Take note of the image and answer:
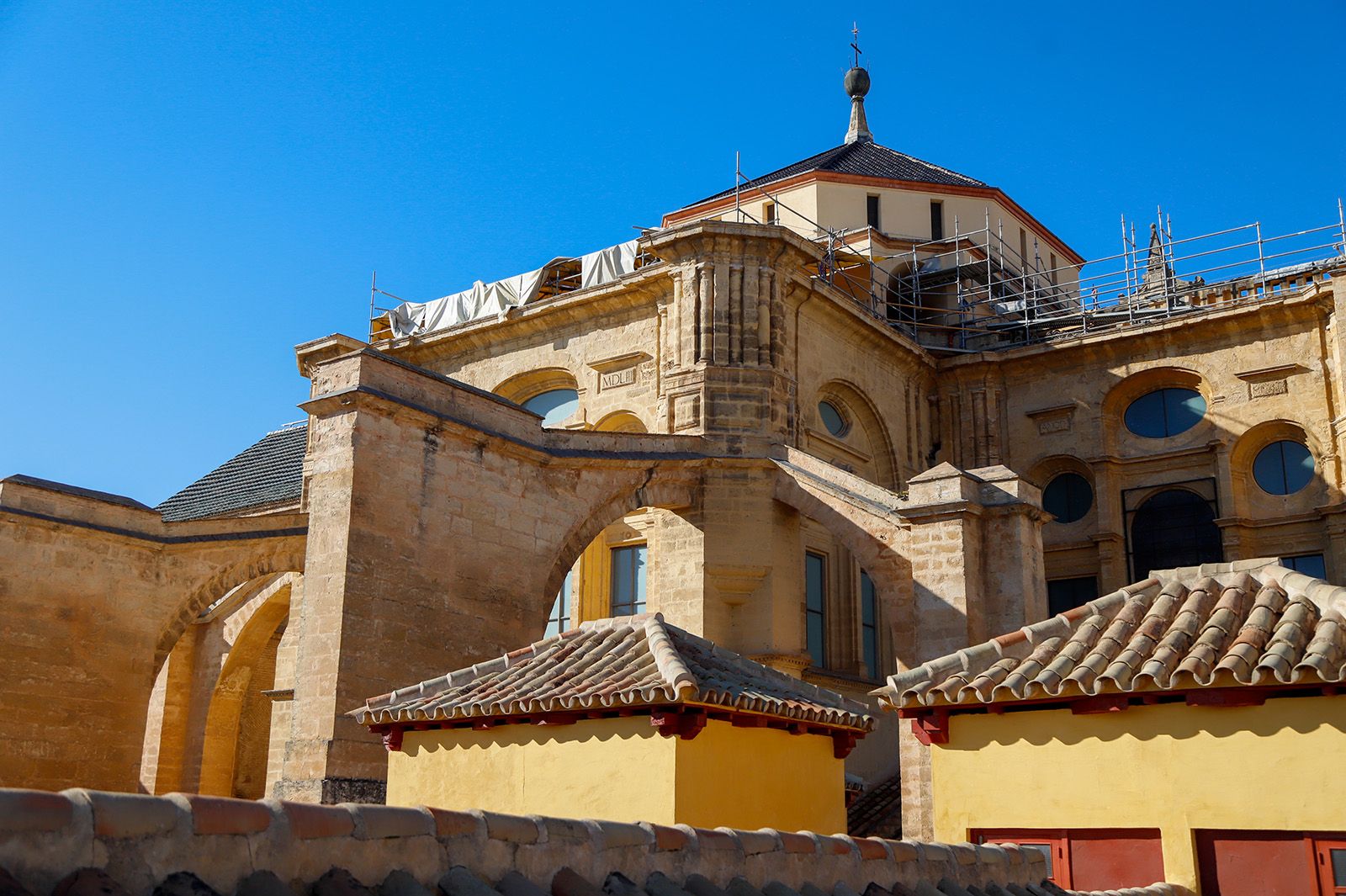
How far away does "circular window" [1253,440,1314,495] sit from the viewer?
2203 cm

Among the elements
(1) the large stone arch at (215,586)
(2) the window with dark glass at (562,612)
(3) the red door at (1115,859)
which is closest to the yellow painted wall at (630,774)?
(3) the red door at (1115,859)

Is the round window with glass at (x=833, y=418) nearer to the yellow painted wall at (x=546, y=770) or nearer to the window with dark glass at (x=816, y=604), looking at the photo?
the window with dark glass at (x=816, y=604)

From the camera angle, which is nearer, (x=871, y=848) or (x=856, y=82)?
(x=871, y=848)

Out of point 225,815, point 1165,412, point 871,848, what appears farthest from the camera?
point 1165,412

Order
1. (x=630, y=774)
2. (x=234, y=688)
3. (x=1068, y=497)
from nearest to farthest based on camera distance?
(x=630, y=774), (x=234, y=688), (x=1068, y=497)

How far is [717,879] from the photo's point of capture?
5164 mm

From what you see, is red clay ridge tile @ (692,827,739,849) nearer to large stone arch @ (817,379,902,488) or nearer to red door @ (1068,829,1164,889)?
red door @ (1068,829,1164,889)

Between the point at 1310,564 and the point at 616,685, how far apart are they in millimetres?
15271

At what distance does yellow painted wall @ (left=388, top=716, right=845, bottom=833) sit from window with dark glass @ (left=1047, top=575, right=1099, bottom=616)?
12.4 m

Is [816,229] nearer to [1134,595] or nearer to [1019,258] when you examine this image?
[1019,258]

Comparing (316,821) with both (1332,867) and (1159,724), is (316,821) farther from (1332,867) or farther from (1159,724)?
(1332,867)

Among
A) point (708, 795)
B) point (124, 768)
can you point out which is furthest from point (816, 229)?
point (708, 795)

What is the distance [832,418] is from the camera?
22.2 meters

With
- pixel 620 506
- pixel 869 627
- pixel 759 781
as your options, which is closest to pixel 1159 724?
pixel 759 781
